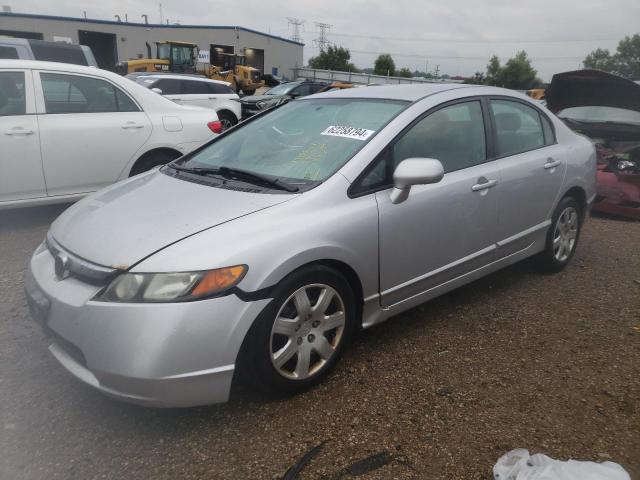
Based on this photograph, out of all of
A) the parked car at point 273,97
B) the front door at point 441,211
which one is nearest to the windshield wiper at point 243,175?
the front door at point 441,211

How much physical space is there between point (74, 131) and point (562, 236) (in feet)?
14.6

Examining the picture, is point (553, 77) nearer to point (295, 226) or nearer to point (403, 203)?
point (403, 203)

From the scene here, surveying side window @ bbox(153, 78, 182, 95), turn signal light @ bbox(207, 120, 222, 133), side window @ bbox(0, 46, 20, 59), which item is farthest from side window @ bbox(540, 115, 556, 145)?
side window @ bbox(153, 78, 182, 95)

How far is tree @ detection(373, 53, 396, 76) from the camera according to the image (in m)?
70.3

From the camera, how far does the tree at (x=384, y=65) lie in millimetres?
70312

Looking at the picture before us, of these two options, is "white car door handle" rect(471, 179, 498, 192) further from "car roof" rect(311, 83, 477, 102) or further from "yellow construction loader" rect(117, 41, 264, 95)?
"yellow construction loader" rect(117, 41, 264, 95)

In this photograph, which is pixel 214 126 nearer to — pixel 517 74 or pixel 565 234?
pixel 565 234

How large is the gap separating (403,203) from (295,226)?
0.70 meters

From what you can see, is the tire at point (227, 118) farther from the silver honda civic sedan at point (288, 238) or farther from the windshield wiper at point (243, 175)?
the windshield wiper at point (243, 175)

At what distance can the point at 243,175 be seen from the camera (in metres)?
2.88

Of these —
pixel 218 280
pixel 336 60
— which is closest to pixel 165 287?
pixel 218 280

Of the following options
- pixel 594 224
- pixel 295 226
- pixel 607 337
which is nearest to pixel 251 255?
pixel 295 226

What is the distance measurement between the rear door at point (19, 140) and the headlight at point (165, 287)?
322cm

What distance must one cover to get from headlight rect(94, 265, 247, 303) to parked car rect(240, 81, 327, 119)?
1149 centimetres
